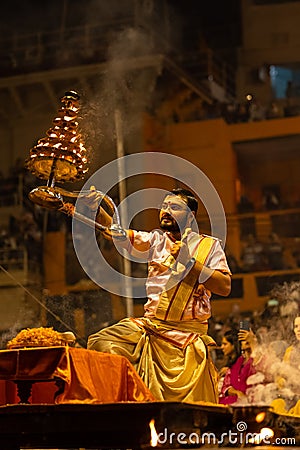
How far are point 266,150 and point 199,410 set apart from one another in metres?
10.8

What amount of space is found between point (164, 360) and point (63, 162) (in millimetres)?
1425

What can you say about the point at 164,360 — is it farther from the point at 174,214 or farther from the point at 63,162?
the point at 63,162

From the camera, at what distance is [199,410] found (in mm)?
5117

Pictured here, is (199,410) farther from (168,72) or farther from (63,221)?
(168,72)

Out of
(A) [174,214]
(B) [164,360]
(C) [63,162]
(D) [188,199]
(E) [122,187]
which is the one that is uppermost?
(E) [122,187]

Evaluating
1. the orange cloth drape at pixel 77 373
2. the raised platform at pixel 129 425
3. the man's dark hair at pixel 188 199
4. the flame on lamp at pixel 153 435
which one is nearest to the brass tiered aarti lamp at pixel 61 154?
the man's dark hair at pixel 188 199

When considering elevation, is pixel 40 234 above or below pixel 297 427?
above

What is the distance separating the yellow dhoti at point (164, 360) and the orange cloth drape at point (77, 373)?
0.15m

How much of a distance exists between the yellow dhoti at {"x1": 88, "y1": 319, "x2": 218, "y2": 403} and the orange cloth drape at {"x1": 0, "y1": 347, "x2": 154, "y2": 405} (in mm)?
149

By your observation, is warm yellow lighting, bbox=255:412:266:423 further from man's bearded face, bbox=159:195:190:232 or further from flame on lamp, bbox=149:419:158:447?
man's bearded face, bbox=159:195:190:232

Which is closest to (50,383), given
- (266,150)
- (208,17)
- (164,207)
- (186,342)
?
(186,342)

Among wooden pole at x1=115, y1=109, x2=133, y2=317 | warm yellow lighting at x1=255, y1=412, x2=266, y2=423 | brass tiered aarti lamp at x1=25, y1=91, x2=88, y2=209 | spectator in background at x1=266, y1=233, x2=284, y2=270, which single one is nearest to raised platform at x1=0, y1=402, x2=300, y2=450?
warm yellow lighting at x1=255, y1=412, x2=266, y2=423

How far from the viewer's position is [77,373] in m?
5.24

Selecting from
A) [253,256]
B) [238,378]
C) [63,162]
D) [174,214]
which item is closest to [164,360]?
[174,214]
